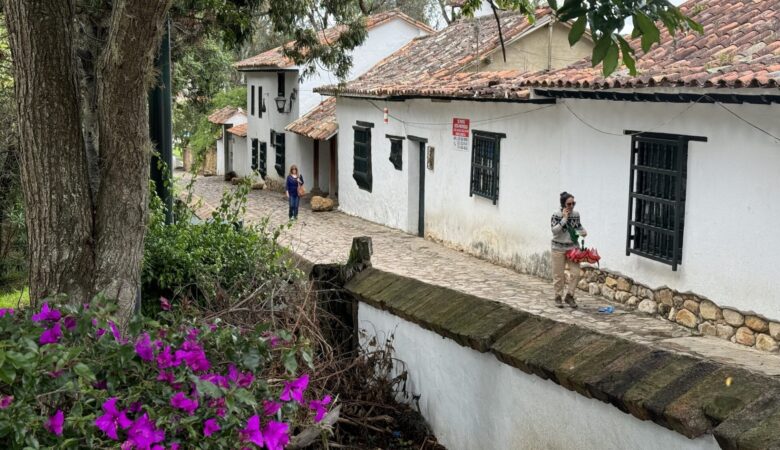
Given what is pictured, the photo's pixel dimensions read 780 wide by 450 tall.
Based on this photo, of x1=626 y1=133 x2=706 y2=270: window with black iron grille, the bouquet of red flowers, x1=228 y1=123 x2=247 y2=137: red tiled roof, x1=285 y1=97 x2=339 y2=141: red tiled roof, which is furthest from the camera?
x1=228 y1=123 x2=247 y2=137: red tiled roof

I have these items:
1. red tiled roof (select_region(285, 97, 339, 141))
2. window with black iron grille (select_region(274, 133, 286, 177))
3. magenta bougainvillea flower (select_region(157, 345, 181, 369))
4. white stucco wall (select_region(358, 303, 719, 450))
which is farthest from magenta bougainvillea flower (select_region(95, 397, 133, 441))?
window with black iron grille (select_region(274, 133, 286, 177))

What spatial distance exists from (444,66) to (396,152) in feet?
6.82

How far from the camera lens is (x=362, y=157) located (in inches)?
897

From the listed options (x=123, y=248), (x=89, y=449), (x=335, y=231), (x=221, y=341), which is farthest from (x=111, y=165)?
(x=335, y=231)

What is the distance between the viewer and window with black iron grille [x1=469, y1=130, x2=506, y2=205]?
52.3 feet

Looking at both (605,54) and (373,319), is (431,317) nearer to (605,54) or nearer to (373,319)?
(373,319)

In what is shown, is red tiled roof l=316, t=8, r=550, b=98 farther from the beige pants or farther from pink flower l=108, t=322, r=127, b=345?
pink flower l=108, t=322, r=127, b=345

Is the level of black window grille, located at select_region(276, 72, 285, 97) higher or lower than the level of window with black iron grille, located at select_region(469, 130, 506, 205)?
higher

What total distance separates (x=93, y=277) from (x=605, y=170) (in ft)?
28.2

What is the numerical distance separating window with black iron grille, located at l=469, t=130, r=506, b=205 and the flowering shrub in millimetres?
11833

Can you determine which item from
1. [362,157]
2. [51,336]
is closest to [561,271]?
[51,336]

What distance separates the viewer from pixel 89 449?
144 inches

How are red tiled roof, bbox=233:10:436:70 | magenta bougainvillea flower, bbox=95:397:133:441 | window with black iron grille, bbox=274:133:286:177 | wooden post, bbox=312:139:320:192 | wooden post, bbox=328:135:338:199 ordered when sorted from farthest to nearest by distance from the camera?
window with black iron grille, bbox=274:133:286:177 < wooden post, bbox=312:139:320:192 < wooden post, bbox=328:135:338:199 < red tiled roof, bbox=233:10:436:70 < magenta bougainvillea flower, bbox=95:397:133:441

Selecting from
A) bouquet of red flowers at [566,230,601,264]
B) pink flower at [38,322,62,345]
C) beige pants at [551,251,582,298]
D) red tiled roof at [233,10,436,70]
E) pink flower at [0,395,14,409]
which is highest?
red tiled roof at [233,10,436,70]
